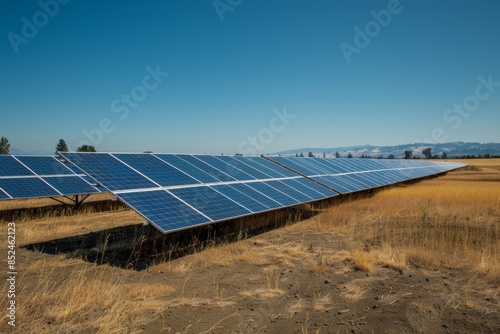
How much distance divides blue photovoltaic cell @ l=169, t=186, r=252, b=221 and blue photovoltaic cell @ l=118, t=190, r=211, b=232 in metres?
0.39

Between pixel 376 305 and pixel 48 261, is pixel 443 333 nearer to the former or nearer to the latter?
pixel 376 305

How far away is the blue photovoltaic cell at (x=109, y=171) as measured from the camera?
→ 9553 millimetres

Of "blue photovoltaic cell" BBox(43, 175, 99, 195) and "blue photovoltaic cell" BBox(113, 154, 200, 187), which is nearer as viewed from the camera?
"blue photovoltaic cell" BBox(113, 154, 200, 187)

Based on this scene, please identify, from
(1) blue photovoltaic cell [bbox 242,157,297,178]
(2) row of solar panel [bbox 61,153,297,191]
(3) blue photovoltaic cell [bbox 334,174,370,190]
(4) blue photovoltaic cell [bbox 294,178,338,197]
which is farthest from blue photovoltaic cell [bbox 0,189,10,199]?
(3) blue photovoltaic cell [bbox 334,174,370,190]

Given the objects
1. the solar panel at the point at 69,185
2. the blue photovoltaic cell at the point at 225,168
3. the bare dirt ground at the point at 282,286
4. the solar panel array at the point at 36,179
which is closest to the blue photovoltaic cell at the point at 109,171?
the bare dirt ground at the point at 282,286

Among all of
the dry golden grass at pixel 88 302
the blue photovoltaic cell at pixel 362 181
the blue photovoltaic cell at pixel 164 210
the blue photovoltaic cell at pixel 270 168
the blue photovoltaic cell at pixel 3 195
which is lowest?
the dry golden grass at pixel 88 302

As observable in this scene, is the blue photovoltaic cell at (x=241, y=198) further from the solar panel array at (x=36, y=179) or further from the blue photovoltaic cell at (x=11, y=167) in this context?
the blue photovoltaic cell at (x=11, y=167)

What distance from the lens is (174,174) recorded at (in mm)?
12234

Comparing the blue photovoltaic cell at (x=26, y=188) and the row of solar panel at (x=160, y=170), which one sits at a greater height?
the row of solar panel at (x=160, y=170)

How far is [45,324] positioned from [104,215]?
13.2 meters

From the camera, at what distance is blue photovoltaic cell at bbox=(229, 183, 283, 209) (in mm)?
12759

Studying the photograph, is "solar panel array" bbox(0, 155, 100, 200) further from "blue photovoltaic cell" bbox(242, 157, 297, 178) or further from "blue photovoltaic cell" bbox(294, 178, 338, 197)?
"blue photovoltaic cell" bbox(294, 178, 338, 197)

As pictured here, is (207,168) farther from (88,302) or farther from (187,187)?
(88,302)

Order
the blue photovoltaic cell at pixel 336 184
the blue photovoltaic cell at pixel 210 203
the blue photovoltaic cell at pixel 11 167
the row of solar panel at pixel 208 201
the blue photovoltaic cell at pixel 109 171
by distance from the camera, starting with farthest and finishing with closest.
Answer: the blue photovoltaic cell at pixel 336 184 < the blue photovoltaic cell at pixel 11 167 < the blue photovoltaic cell at pixel 210 203 < the blue photovoltaic cell at pixel 109 171 < the row of solar panel at pixel 208 201
